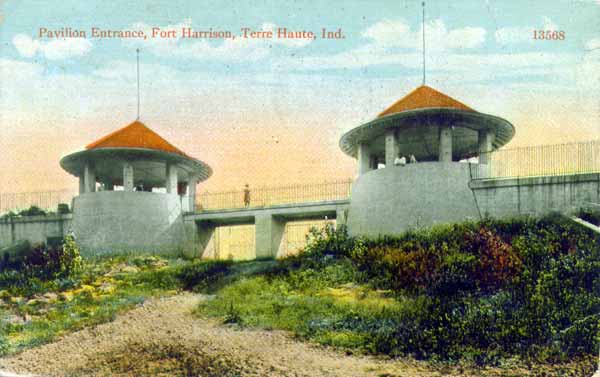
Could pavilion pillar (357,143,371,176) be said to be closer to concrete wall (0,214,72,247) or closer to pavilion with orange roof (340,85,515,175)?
pavilion with orange roof (340,85,515,175)

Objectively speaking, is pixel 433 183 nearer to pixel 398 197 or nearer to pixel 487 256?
pixel 398 197

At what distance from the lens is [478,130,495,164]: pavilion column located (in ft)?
52.2

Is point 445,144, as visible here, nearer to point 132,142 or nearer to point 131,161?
point 132,142

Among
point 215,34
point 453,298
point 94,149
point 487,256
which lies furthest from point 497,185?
point 94,149

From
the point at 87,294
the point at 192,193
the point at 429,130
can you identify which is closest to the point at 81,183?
the point at 192,193

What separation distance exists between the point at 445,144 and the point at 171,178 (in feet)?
37.9

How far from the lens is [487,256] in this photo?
11289mm

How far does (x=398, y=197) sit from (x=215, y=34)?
7.73 meters

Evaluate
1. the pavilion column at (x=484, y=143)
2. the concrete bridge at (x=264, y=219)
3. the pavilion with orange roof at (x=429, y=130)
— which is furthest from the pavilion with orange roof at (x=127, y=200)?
the pavilion column at (x=484, y=143)

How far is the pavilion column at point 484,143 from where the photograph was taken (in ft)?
52.2

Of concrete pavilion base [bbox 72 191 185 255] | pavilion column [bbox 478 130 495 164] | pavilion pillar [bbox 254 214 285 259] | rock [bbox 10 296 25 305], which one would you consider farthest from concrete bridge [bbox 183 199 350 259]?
rock [bbox 10 296 25 305]

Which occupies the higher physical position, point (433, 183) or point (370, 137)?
point (370, 137)

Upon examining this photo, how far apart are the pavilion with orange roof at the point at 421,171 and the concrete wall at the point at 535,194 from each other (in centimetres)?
45

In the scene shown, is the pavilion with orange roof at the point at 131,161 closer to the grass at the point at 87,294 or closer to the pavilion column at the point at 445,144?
the grass at the point at 87,294
